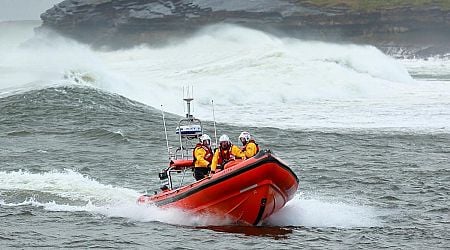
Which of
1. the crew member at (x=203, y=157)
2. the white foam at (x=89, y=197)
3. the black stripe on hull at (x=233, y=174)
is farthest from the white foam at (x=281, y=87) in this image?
the black stripe on hull at (x=233, y=174)

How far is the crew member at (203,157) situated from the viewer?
16.2 m

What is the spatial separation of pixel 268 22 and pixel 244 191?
90.5m

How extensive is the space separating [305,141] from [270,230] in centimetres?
1143

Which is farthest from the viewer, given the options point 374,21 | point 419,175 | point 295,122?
point 374,21

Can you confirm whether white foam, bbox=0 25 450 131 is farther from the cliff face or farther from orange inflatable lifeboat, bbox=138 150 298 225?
the cliff face

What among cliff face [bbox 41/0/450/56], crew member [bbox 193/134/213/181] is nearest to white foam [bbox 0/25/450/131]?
crew member [bbox 193/134/213/181]

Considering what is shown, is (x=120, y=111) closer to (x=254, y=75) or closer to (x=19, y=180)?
(x=19, y=180)

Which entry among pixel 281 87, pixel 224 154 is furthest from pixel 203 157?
pixel 281 87

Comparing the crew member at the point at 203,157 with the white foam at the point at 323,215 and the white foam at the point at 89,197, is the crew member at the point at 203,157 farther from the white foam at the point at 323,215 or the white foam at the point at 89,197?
the white foam at the point at 323,215

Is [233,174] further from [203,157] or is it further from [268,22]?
[268,22]

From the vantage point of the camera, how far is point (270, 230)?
1552 centimetres

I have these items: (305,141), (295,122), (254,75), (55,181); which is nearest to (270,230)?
(55,181)

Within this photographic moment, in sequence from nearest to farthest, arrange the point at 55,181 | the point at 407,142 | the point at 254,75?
the point at 55,181
the point at 407,142
the point at 254,75

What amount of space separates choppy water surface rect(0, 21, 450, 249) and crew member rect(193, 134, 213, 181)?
990 millimetres
